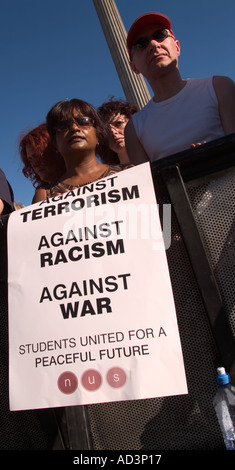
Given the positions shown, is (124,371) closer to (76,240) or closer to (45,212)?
(76,240)

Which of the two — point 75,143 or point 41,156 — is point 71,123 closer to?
point 75,143

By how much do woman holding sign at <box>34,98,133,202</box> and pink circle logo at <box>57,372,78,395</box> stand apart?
45.2 inches

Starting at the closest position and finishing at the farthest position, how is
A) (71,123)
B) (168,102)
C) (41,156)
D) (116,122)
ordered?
(168,102) < (71,123) < (41,156) < (116,122)

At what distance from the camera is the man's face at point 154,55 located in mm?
1970

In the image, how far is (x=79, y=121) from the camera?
6.81 ft

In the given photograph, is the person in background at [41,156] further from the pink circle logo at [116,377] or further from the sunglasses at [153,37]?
the pink circle logo at [116,377]

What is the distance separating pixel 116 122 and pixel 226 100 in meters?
1.56

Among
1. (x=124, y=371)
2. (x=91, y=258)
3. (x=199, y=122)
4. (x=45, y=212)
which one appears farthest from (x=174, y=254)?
(x=199, y=122)

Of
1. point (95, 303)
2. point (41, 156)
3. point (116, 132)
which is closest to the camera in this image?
point (95, 303)

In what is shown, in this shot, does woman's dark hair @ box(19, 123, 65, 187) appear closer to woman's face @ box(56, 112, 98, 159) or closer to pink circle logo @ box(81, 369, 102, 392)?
woman's face @ box(56, 112, 98, 159)

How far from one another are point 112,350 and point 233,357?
33cm

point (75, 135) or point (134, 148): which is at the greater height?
point (75, 135)

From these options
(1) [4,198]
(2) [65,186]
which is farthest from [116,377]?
(1) [4,198]

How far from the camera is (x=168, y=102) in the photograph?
196 centimetres
